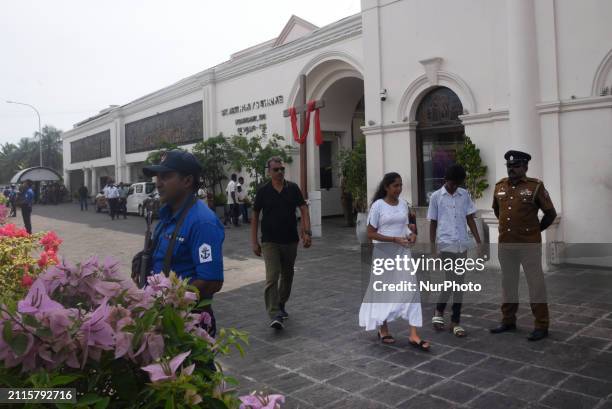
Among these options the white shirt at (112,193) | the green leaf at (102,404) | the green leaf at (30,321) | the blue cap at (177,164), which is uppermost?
the white shirt at (112,193)

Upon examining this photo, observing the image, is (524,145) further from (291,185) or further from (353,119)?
(353,119)

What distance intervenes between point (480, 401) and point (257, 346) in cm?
218

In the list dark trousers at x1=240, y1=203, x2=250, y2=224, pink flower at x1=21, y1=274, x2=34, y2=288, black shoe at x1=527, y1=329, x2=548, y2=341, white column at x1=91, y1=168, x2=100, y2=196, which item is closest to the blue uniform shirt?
pink flower at x1=21, y1=274, x2=34, y2=288

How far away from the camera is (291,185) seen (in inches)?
217

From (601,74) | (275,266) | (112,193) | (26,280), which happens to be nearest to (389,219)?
(275,266)

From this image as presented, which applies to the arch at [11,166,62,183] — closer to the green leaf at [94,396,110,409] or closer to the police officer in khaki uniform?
the police officer in khaki uniform

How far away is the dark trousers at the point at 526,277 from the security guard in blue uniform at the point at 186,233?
327 centimetres

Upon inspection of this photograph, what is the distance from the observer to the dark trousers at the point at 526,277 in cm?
467

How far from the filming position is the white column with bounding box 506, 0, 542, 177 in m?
8.11

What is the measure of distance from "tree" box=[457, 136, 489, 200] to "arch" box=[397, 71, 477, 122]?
2.60 ft

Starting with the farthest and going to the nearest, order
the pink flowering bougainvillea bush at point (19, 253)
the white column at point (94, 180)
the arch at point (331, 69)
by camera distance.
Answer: the white column at point (94, 180), the arch at point (331, 69), the pink flowering bougainvillea bush at point (19, 253)

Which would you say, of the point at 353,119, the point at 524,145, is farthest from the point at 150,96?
the point at 524,145

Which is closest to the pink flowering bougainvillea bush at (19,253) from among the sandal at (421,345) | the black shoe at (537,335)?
the sandal at (421,345)

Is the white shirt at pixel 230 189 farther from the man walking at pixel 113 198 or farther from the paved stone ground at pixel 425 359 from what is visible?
the paved stone ground at pixel 425 359
